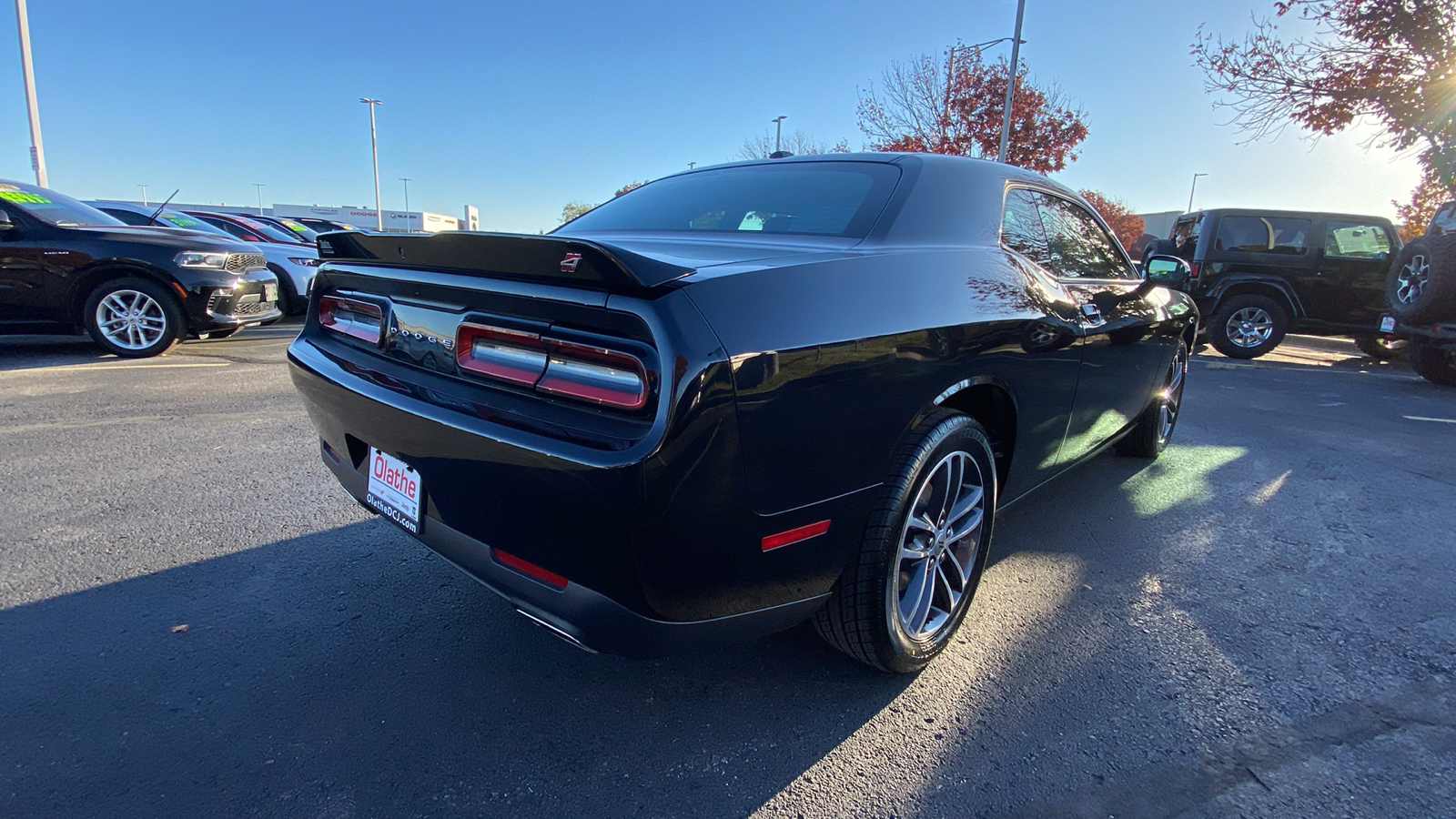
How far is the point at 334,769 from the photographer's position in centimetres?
174

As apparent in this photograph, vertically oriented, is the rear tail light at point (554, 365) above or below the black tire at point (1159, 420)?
above

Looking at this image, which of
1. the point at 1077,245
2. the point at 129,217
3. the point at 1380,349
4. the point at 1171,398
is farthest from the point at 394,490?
the point at 1380,349

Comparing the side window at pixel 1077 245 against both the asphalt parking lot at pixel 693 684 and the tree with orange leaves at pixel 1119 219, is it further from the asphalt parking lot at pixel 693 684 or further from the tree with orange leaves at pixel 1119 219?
the tree with orange leaves at pixel 1119 219

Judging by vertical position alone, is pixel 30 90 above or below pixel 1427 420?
above

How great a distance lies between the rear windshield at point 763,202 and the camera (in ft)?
7.47

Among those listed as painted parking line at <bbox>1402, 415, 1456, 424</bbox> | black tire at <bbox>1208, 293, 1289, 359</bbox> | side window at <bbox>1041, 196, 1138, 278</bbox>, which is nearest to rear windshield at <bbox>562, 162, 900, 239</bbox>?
side window at <bbox>1041, 196, 1138, 278</bbox>

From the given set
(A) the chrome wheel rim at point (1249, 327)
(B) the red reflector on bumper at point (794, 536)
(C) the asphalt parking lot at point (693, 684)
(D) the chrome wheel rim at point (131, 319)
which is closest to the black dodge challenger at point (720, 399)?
(B) the red reflector on bumper at point (794, 536)

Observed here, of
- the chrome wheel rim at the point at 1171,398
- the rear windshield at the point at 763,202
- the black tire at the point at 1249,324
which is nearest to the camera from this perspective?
the rear windshield at the point at 763,202

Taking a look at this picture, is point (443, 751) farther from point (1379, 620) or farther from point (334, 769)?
point (1379, 620)

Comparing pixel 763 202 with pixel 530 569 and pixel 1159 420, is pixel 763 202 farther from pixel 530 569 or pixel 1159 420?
pixel 1159 420

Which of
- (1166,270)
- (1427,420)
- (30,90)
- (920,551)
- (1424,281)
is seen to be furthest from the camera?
(30,90)

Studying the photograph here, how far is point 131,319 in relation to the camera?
260 inches

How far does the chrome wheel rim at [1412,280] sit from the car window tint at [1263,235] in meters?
1.51

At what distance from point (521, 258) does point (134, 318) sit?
6.88m
